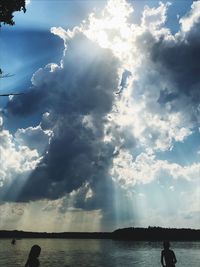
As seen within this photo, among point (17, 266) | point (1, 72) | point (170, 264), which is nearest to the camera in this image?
point (1, 72)

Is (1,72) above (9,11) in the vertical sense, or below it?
below

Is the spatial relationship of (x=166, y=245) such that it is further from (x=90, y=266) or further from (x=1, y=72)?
(x=90, y=266)

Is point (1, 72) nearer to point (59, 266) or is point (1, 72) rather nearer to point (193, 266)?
point (59, 266)

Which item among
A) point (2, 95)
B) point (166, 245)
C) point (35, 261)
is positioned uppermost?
point (2, 95)

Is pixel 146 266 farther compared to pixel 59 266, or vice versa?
pixel 146 266

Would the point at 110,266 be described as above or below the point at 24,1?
below

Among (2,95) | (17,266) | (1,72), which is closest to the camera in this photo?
(2,95)

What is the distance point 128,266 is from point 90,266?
18.5ft

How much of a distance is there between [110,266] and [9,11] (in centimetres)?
4487

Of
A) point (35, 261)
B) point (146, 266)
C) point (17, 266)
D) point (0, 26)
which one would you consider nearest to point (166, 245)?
point (35, 261)

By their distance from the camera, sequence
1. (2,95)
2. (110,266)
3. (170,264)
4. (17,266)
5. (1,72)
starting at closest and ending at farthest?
(2,95) → (1,72) → (170,264) → (17,266) → (110,266)

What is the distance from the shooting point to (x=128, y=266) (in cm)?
5581

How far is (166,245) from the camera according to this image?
62.4 feet

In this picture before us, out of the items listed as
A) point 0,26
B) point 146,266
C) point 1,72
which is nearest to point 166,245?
point 1,72
